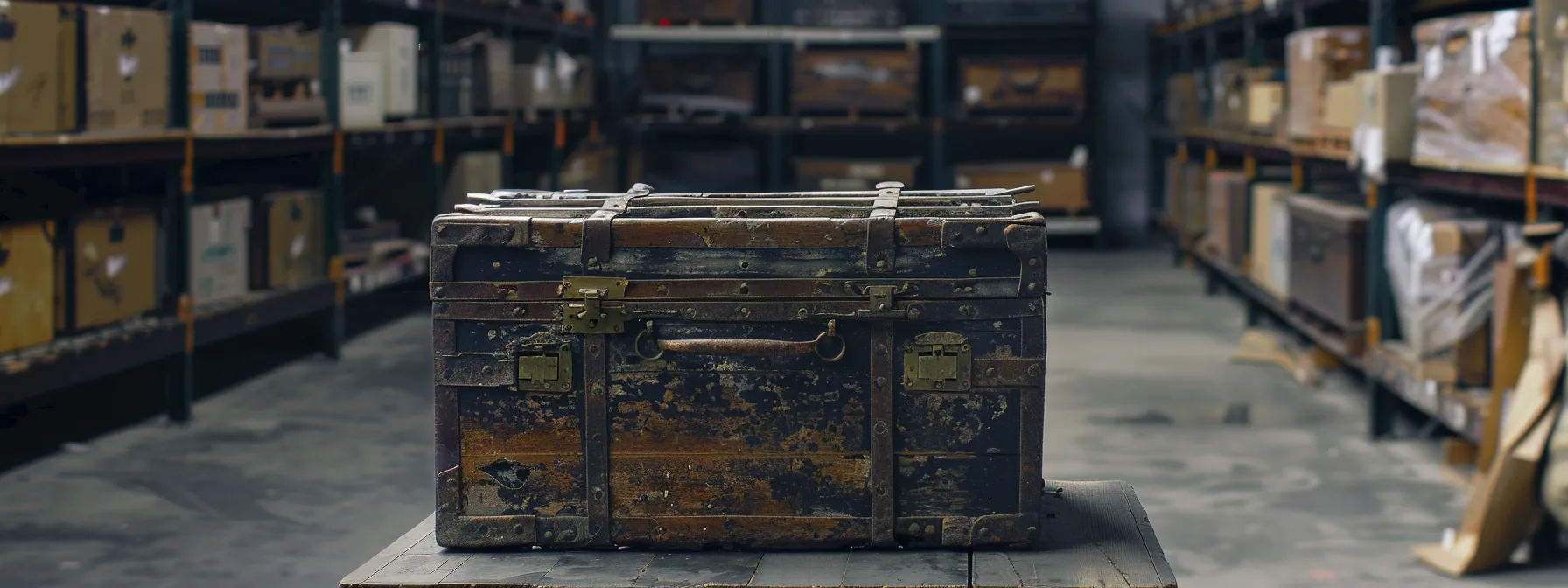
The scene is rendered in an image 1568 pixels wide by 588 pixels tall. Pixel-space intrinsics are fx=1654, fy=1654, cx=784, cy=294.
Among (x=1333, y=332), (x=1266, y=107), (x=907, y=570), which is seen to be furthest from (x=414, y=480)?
(x=1266, y=107)

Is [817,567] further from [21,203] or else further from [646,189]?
[21,203]

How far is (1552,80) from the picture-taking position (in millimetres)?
4352

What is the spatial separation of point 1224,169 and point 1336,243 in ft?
11.8

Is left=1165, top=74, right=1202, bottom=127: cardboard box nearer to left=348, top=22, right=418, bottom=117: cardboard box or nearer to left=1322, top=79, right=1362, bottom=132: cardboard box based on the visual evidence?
left=1322, top=79, right=1362, bottom=132: cardboard box

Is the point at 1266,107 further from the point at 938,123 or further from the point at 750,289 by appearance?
the point at 750,289

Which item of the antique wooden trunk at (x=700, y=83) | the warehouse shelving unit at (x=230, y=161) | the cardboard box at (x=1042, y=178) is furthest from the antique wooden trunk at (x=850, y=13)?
the warehouse shelving unit at (x=230, y=161)

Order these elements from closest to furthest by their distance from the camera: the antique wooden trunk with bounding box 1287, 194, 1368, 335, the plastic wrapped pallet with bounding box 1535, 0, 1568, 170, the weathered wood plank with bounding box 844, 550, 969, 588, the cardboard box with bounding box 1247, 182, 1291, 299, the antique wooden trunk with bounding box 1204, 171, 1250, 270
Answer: the weathered wood plank with bounding box 844, 550, 969, 588
the plastic wrapped pallet with bounding box 1535, 0, 1568, 170
the antique wooden trunk with bounding box 1287, 194, 1368, 335
the cardboard box with bounding box 1247, 182, 1291, 299
the antique wooden trunk with bounding box 1204, 171, 1250, 270

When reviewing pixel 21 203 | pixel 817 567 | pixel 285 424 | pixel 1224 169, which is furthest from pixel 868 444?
pixel 1224 169

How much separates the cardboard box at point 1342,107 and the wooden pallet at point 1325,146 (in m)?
0.04

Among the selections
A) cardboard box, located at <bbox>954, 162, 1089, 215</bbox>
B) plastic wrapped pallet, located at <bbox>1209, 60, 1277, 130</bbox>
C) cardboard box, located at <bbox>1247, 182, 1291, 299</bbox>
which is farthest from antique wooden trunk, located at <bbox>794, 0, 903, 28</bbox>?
cardboard box, located at <bbox>1247, 182, 1291, 299</bbox>

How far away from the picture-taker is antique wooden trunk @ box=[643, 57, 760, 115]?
11.7 metres

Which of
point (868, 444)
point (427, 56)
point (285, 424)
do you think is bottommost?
point (285, 424)

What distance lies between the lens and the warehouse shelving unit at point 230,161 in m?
5.19

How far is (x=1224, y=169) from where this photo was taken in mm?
9711
